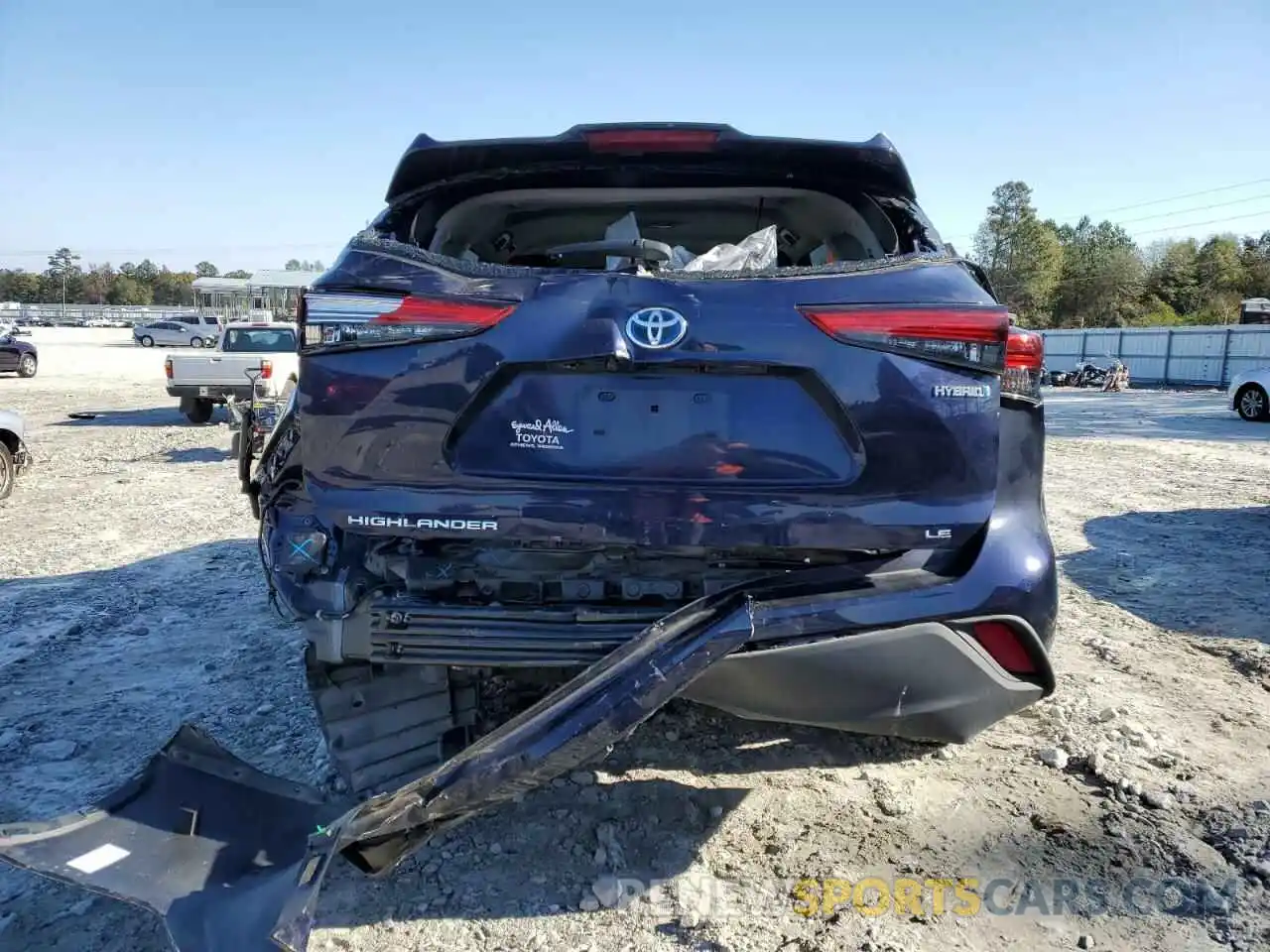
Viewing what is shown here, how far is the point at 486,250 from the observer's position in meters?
3.24

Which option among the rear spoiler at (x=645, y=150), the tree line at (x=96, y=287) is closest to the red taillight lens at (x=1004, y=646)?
the rear spoiler at (x=645, y=150)

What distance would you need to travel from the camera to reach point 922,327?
2156 mm

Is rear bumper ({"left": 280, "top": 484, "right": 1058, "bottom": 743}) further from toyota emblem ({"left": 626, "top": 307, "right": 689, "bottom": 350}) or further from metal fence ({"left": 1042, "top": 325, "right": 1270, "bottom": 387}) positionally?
metal fence ({"left": 1042, "top": 325, "right": 1270, "bottom": 387})

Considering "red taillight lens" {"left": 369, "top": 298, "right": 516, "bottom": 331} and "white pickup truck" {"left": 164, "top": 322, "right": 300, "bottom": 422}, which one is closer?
"red taillight lens" {"left": 369, "top": 298, "right": 516, "bottom": 331}

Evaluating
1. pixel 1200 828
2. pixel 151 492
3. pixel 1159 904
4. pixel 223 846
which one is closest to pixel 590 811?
pixel 223 846

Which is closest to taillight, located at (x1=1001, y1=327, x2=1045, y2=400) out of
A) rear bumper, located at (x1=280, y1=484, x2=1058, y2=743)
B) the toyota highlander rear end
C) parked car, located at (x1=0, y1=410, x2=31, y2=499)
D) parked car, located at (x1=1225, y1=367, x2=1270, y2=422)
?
the toyota highlander rear end

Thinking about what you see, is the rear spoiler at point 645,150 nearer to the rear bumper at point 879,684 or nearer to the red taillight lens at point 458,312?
the red taillight lens at point 458,312

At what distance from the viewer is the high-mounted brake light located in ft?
8.41

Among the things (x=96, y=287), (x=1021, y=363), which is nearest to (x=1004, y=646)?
(x=1021, y=363)

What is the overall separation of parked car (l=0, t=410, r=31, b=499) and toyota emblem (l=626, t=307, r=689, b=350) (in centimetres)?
887

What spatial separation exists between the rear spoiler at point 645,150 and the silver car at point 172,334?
2343 inches

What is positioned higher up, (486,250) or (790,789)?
(486,250)

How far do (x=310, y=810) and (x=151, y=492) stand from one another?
7366 mm

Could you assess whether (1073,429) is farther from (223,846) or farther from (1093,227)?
(1093,227)
